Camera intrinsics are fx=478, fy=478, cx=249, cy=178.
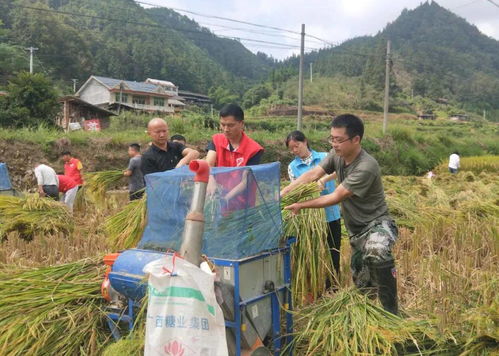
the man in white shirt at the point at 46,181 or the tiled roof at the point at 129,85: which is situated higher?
the tiled roof at the point at 129,85

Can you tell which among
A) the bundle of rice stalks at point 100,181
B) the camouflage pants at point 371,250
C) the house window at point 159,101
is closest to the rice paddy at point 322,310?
the camouflage pants at point 371,250

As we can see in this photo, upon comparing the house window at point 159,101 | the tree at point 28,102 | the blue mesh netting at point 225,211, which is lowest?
the blue mesh netting at point 225,211

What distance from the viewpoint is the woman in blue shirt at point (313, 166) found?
3.51m

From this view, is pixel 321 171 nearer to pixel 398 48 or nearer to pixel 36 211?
pixel 36 211

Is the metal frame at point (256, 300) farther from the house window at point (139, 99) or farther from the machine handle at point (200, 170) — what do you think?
the house window at point (139, 99)

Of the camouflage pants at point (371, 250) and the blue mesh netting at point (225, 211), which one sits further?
the camouflage pants at point (371, 250)

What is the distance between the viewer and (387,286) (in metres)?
2.69

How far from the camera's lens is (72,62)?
153ft

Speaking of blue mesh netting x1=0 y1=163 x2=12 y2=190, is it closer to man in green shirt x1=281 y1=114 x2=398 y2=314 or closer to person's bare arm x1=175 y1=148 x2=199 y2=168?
person's bare arm x1=175 y1=148 x2=199 y2=168

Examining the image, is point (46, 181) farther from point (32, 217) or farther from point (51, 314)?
point (51, 314)

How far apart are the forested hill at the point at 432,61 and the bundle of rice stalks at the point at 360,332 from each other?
5181 centimetres

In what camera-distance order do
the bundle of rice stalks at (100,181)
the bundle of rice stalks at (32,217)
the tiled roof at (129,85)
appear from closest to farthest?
the bundle of rice stalks at (32,217) < the bundle of rice stalks at (100,181) < the tiled roof at (129,85)

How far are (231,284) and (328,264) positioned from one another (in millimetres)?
1200

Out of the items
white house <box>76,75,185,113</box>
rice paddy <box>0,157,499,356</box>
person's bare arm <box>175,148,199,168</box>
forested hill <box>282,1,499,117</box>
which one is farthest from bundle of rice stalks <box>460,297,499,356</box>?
forested hill <box>282,1,499,117</box>
